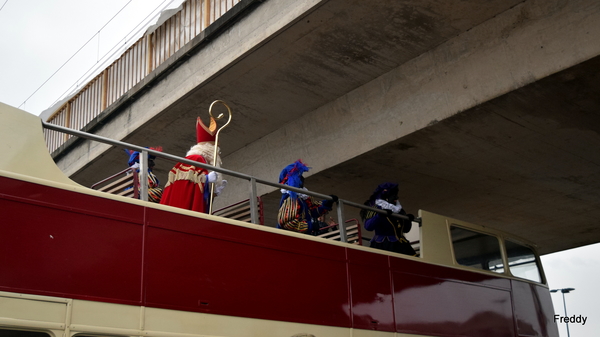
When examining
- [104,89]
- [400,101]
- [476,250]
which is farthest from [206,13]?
[476,250]

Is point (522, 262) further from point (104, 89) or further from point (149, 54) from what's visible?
point (104, 89)

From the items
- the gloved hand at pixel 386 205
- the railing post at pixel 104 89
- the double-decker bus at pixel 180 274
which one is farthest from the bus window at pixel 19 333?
the railing post at pixel 104 89

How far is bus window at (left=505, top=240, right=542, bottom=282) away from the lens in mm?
9152

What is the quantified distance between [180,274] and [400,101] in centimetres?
548

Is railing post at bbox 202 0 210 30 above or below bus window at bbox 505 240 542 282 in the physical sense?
above

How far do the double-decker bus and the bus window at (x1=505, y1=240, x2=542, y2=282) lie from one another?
118 centimetres

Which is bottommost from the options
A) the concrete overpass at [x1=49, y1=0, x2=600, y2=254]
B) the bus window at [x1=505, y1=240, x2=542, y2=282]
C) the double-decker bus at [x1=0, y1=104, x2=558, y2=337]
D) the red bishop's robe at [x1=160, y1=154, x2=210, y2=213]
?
the double-decker bus at [x1=0, y1=104, x2=558, y2=337]

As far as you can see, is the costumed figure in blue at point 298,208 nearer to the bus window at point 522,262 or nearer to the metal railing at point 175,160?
the metal railing at point 175,160

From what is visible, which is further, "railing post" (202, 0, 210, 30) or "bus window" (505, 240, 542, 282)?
"railing post" (202, 0, 210, 30)

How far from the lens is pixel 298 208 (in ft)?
25.9

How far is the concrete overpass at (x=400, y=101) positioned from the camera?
8758 millimetres

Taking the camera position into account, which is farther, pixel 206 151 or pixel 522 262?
pixel 522 262

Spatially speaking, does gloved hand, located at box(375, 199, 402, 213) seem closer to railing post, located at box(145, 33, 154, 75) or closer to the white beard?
the white beard

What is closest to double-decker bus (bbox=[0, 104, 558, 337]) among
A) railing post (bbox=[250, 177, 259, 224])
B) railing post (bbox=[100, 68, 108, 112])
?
railing post (bbox=[250, 177, 259, 224])
